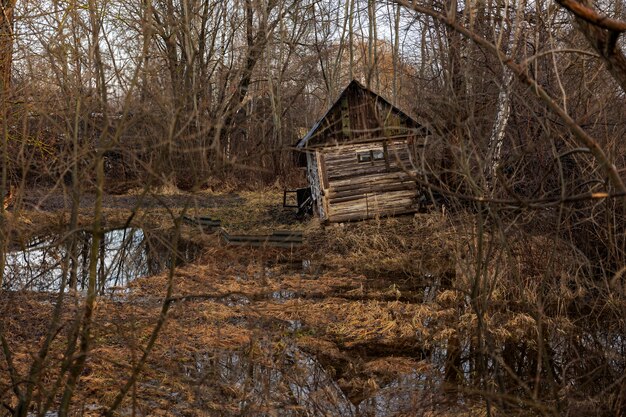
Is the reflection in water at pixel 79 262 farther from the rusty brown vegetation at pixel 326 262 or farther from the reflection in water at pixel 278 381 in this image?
the reflection in water at pixel 278 381

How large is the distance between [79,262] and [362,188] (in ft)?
25.3

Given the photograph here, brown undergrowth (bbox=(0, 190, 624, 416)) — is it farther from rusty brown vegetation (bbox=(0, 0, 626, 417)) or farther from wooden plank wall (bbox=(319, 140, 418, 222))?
wooden plank wall (bbox=(319, 140, 418, 222))

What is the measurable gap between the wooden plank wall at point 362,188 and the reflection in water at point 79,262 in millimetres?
4022

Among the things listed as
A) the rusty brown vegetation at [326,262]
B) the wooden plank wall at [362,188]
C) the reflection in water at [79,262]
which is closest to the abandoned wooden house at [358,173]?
the wooden plank wall at [362,188]

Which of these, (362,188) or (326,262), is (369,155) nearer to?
(362,188)

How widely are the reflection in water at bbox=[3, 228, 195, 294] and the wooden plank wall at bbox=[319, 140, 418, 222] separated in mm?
4022

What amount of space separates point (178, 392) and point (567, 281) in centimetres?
560

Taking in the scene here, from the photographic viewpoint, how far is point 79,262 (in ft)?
38.3

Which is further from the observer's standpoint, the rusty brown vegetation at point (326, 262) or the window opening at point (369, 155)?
the window opening at point (369, 155)

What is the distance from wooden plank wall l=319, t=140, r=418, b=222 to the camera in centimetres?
1683

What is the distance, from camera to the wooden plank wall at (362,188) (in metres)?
16.8

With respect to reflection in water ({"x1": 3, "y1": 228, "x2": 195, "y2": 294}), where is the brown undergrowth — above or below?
below

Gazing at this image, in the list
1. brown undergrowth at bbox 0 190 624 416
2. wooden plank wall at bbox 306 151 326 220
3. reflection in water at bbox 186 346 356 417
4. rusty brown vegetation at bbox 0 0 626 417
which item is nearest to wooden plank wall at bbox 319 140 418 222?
wooden plank wall at bbox 306 151 326 220

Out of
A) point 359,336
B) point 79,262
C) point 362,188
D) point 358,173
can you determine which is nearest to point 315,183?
point 358,173
